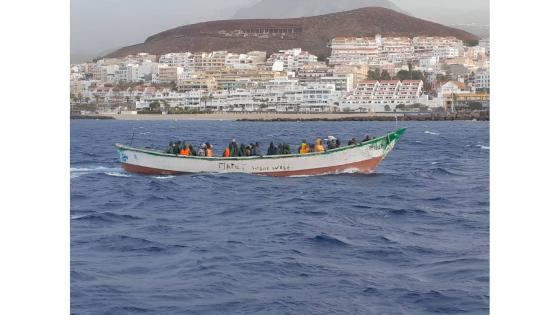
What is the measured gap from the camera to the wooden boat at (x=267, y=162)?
11.5 m

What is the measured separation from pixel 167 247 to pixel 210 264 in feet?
1.74

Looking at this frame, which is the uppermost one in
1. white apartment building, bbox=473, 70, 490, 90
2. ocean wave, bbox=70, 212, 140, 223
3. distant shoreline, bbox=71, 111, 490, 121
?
white apartment building, bbox=473, 70, 490, 90

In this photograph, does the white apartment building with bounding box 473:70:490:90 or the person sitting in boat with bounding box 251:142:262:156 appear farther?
the person sitting in boat with bounding box 251:142:262:156

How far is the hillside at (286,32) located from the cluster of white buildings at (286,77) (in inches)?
4.7

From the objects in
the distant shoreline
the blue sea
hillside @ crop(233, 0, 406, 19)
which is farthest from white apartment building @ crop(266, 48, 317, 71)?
the blue sea

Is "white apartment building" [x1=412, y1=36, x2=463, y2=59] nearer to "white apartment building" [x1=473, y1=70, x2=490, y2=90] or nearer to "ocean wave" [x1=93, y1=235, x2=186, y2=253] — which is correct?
"white apartment building" [x1=473, y1=70, x2=490, y2=90]

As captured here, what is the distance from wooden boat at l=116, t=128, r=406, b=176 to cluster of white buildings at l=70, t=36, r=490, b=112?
1463mm

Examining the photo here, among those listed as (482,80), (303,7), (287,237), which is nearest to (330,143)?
(303,7)

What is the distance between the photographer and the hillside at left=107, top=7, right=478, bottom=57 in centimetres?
912

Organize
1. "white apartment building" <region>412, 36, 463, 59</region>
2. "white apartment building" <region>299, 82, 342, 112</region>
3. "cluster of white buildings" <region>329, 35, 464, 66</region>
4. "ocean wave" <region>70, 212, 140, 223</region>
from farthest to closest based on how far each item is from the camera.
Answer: "white apartment building" <region>299, 82, 342, 112</region> < "cluster of white buildings" <region>329, 35, 464, 66</region> < "white apartment building" <region>412, 36, 463, 59</region> < "ocean wave" <region>70, 212, 140, 223</region>

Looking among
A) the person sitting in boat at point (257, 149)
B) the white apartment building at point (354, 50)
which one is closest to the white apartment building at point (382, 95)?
the white apartment building at point (354, 50)

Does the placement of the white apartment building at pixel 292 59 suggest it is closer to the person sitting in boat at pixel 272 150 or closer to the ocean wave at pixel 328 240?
the person sitting in boat at pixel 272 150

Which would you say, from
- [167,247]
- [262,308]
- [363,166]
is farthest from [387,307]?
[363,166]
